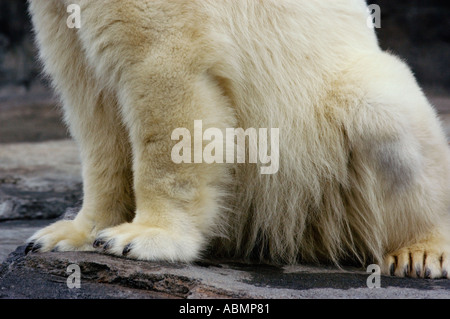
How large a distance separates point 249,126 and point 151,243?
0.72m

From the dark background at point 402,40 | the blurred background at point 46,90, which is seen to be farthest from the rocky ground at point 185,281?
the dark background at point 402,40

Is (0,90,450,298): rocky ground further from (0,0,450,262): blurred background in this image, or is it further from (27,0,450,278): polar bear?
(0,0,450,262): blurred background

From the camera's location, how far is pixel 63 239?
3.41 meters

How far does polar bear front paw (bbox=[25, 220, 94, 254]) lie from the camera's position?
11.1 ft

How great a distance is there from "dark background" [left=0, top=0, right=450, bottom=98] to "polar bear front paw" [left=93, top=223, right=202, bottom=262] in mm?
7998

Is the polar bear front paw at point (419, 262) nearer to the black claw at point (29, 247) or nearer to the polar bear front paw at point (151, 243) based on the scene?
the polar bear front paw at point (151, 243)

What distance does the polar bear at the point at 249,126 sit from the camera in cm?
304

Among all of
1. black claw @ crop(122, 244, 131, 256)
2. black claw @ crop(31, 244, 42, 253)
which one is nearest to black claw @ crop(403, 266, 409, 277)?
black claw @ crop(122, 244, 131, 256)

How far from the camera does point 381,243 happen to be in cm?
338

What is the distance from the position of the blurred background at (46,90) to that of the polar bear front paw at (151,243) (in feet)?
8.91

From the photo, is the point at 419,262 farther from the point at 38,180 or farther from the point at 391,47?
the point at 391,47

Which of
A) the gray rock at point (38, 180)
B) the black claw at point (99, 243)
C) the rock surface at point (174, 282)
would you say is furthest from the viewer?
the gray rock at point (38, 180)

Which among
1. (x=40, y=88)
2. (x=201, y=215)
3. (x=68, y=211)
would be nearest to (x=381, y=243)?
(x=201, y=215)

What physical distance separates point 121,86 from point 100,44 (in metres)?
0.20
